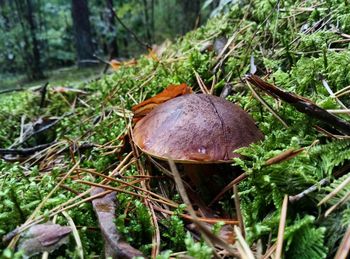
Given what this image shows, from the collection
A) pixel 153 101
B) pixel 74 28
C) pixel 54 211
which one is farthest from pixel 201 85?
pixel 74 28

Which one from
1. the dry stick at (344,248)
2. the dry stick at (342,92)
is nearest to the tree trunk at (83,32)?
the dry stick at (342,92)

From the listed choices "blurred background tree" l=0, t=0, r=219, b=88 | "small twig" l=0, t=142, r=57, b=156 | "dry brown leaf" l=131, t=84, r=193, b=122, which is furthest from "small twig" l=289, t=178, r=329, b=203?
"blurred background tree" l=0, t=0, r=219, b=88

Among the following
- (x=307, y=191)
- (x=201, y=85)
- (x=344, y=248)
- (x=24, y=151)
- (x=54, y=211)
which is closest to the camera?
(x=344, y=248)

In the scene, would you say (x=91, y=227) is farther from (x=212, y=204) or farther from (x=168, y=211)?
(x=212, y=204)

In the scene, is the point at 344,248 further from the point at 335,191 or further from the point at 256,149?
the point at 256,149

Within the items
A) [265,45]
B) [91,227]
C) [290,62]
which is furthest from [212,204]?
[265,45]

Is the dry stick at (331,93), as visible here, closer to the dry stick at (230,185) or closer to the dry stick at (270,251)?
the dry stick at (230,185)

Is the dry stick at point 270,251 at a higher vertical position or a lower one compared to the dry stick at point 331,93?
lower
